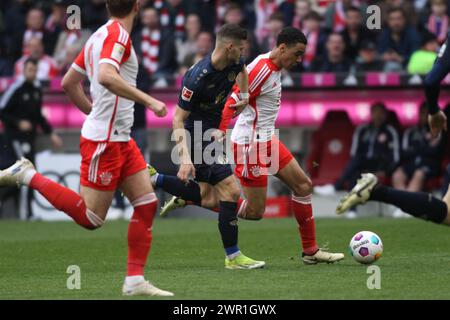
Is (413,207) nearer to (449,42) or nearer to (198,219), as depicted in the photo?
(449,42)

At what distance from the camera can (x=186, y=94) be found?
32.7ft

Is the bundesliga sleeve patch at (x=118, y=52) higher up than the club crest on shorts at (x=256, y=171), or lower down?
higher up

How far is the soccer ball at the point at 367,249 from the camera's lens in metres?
10.1

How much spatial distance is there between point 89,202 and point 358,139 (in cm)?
1069

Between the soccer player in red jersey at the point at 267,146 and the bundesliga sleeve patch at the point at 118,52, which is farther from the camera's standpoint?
the soccer player in red jersey at the point at 267,146

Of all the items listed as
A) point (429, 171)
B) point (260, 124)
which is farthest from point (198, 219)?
point (260, 124)

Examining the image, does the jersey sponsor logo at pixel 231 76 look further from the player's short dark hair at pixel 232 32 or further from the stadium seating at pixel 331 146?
the stadium seating at pixel 331 146

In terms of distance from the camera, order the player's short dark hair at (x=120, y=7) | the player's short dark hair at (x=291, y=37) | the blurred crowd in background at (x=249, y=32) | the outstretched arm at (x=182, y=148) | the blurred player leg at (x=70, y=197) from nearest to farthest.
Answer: the player's short dark hair at (x=120, y=7)
the blurred player leg at (x=70, y=197)
the outstretched arm at (x=182, y=148)
the player's short dark hair at (x=291, y=37)
the blurred crowd in background at (x=249, y=32)

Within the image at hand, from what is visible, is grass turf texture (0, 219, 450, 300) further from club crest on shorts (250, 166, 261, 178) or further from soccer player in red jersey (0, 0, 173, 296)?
club crest on shorts (250, 166, 261, 178)

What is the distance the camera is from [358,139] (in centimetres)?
1847

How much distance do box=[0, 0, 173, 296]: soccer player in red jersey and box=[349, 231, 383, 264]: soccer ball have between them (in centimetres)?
268

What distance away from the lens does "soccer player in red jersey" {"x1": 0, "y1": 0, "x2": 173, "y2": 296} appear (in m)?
7.98

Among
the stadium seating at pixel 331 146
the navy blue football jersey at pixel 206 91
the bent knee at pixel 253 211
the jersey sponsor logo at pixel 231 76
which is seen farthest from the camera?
the stadium seating at pixel 331 146

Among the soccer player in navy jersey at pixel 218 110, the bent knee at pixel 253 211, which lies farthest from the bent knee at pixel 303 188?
A: the soccer player in navy jersey at pixel 218 110
